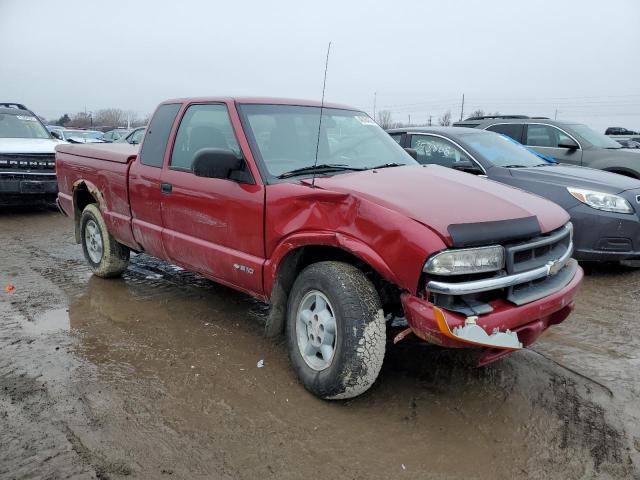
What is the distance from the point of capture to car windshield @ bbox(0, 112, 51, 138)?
33.6 feet

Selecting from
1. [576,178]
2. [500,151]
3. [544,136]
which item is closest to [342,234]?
[576,178]

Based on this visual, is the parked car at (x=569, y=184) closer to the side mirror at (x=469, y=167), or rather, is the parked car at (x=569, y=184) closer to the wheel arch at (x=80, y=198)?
the side mirror at (x=469, y=167)

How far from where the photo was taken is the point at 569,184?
576 centimetres

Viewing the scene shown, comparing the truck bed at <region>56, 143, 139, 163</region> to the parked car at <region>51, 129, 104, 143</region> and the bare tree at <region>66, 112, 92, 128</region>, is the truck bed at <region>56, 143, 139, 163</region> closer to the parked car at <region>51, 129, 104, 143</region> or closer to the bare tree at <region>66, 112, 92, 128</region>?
the parked car at <region>51, 129, 104, 143</region>

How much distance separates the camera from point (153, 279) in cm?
561

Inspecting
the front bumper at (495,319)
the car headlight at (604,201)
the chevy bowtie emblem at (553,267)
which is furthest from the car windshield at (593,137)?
the front bumper at (495,319)

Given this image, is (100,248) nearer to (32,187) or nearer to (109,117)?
(32,187)

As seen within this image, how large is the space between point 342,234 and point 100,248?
3.61 meters

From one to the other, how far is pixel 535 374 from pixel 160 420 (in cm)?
244

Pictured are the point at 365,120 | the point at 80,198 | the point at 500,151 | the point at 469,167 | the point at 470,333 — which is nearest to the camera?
the point at 470,333

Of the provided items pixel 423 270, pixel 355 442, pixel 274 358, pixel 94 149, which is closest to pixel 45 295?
pixel 94 149

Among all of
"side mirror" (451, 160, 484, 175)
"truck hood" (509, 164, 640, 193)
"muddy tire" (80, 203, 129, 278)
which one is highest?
"side mirror" (451, 160, 484, 175)

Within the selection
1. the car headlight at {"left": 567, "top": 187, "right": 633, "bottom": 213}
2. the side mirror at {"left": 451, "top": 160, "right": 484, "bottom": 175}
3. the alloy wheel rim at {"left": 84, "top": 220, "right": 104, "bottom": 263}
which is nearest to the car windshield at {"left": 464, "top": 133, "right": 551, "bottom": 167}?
the side mirror at {"left": 451, "top": 160, "right": 484, "bottom": 175}

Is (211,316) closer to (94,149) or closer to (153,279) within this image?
(153,279)
